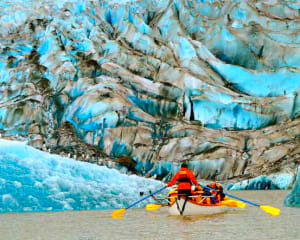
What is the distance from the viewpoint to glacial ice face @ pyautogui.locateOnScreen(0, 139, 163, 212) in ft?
38.3

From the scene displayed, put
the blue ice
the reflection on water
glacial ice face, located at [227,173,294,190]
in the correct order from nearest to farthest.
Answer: the reflection on water
glacial ice face, located at [227,173,294,190]
the blue ice

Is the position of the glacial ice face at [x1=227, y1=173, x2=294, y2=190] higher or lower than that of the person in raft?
higher

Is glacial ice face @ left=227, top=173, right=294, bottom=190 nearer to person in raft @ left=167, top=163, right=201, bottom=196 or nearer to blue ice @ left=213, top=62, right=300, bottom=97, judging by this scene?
blue ice @ left=213, top=62, right=300, bottom=97

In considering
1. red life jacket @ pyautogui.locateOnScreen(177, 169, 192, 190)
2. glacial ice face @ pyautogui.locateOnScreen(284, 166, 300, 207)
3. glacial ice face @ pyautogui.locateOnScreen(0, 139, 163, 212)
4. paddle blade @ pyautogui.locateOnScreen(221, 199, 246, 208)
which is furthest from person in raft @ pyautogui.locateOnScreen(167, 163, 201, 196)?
glacial ice face @ pyautogui.locateOnScreen(284, 166, 300, 207)

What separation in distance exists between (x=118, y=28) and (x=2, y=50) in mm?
9946

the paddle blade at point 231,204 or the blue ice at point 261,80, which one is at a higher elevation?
the blue ice at point 261,80

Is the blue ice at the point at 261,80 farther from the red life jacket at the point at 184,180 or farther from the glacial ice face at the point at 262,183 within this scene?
the red life jacket at the point at 184,180

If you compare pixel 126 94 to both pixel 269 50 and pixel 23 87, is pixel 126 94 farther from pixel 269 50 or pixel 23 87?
pixel 269 50

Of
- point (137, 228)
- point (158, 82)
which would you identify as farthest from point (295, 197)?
point (158, 82)

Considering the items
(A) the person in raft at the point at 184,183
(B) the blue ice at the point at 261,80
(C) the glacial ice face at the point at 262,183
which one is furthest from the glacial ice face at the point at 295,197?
(B) the blue ice at the point at 261,80

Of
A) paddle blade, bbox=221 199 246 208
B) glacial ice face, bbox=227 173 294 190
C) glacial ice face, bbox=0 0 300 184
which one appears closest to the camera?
paddle blade, bbox=221 199 246 208

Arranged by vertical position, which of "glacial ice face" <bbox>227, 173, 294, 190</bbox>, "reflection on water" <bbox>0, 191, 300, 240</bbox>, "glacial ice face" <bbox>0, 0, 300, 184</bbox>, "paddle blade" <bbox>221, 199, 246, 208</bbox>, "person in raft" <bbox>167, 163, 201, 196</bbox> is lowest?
"reflection on water" <bbox>0, 191, 300, 240</bbox>

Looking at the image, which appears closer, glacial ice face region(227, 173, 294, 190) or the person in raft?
the person in raft

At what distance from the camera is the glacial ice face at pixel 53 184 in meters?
11.7
